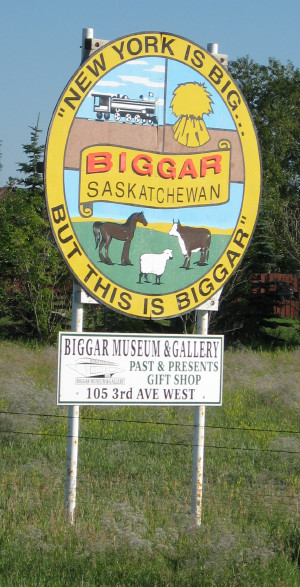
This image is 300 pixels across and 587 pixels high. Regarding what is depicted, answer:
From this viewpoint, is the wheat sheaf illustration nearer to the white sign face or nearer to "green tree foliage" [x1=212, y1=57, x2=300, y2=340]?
the white sign face

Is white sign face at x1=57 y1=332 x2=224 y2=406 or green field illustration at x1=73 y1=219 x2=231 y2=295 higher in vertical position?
green field illustration at x1=73 y1=219 x2=231 y2=295

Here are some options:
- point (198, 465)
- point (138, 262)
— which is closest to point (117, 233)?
point (138, 262)

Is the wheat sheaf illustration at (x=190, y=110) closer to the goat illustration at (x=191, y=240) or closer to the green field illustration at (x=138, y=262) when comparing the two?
the goat illustration at (x=191, y=240)

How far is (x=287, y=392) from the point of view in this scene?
14102 mm

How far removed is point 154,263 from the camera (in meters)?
6.50

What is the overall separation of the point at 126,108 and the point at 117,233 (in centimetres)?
98

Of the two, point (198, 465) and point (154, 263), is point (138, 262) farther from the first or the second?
point (198, 465)

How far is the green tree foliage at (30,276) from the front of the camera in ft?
78.7

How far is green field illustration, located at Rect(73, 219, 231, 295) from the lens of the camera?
20.9 feet

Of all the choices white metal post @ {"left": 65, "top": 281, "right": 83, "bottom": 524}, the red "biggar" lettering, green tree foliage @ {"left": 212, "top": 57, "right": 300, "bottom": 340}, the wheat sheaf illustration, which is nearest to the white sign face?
white metal post @ {"left": 65, "top": 281, "right": 83, "bottom": 524}

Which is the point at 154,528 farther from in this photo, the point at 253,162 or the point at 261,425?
the point at 261,425

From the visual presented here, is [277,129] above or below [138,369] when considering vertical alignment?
above

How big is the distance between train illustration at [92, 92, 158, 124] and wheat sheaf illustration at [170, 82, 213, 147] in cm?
20

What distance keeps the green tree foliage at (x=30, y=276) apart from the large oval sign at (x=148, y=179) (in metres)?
16.7
